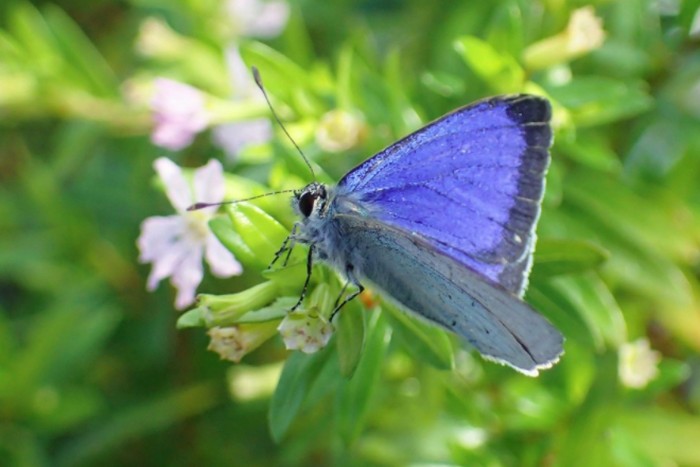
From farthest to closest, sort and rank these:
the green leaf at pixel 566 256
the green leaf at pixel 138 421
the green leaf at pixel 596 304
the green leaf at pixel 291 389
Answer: the green leaf at pixel 138 421 → the green leaf at pixel 596 304 → the green leaf at pixel 566 256 → the green leaf at pixel 291 389

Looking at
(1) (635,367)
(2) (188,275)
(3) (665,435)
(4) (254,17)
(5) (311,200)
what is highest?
(5) (311,200)

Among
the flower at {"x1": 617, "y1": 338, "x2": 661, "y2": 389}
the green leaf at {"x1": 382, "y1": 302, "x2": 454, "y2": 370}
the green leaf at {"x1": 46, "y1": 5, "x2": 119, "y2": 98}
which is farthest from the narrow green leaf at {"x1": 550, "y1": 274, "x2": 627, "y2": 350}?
the green leaf at {"x1": 46, "y1": 5, "x2": 119, "y2": 98}

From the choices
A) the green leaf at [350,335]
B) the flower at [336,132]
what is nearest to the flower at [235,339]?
the green leaf at [350,335]

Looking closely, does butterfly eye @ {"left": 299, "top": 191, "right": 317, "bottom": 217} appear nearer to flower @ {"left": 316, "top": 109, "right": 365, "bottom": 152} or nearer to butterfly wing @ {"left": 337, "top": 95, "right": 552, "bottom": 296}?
butterfly wing @ {"left": 337, "top": 95, "right": 552, "bottom": 296}

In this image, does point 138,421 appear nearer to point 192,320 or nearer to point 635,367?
point 192,320

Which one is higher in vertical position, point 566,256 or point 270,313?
point 270,313

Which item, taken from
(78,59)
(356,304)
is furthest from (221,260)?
(78,59)

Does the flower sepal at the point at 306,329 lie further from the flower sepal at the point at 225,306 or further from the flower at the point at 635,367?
the flower at the point at 635,367

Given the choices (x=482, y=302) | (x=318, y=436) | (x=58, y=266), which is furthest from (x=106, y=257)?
(x=482, y=302)
